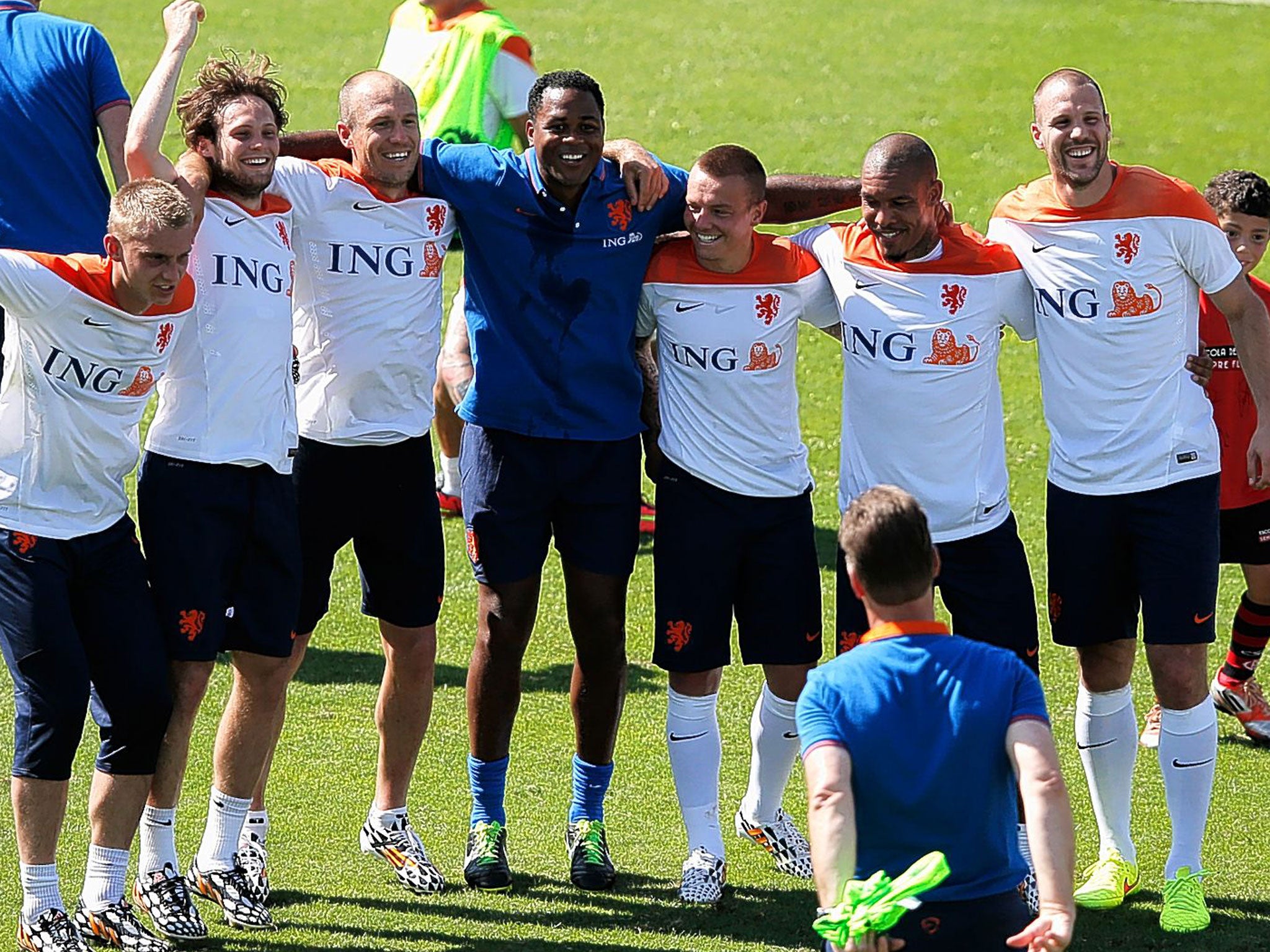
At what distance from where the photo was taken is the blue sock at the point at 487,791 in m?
5.99

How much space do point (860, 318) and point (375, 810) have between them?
2.41 metres

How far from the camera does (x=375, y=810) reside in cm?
611

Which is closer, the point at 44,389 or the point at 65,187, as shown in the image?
the point at 44,389

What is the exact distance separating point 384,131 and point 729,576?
1848mm

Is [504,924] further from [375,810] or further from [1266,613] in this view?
[1266,613]

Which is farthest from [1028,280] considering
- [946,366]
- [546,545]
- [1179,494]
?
[546,545]

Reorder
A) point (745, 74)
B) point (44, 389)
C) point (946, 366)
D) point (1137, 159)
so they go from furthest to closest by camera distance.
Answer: point (745, 74) < point (1137, 159) < point (946, 366) < point (44, 389)

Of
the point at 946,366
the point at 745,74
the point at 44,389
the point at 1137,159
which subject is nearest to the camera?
the point at 44,389

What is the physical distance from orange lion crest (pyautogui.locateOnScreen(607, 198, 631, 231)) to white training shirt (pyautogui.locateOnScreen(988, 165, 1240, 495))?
134 centimetres

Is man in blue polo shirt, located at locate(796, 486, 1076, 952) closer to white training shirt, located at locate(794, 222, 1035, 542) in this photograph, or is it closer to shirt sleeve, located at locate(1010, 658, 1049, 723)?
shirt sleeve, located at locate(1010, 658, 1049, 723)

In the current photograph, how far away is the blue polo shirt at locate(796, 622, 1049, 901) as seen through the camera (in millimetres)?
3779

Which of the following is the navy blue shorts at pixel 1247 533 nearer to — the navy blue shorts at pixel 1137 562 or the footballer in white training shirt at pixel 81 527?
the navy blue shorts at pixel 1137 562

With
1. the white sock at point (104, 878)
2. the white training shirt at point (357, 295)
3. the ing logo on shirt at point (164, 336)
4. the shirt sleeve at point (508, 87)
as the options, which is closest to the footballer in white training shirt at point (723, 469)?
the white training shirt at point (357, 295)

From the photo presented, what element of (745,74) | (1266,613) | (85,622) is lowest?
(1266,613)
